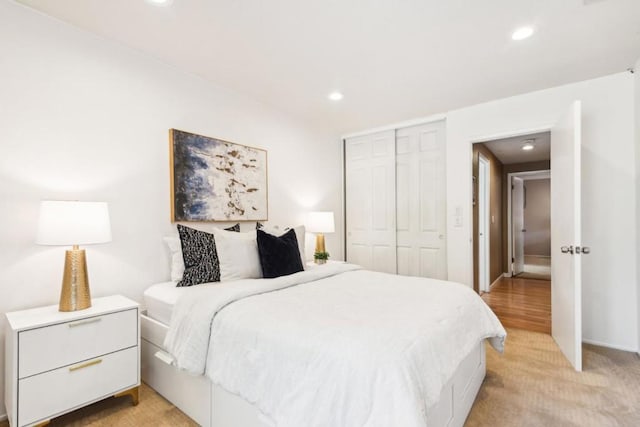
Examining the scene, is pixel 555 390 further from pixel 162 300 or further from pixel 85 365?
pixel 85 365

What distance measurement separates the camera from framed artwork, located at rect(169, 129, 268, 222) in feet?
8.50

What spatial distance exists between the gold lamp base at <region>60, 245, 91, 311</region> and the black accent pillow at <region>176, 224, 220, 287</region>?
0.56 meters

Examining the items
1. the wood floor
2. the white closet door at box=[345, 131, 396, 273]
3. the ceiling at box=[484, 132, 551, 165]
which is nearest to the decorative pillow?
the white closet door at box=[345, 131, 396, 273]

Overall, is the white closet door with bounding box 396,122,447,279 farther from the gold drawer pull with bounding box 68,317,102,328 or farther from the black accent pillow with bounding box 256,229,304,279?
the gold drawer pull with bounding box 68,317,102,328

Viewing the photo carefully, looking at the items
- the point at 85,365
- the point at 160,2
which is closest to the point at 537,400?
the point at 85,365

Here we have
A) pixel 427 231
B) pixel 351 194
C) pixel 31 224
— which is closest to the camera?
pixel 31 224

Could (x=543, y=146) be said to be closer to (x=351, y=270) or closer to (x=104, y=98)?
(x=351, y=270)

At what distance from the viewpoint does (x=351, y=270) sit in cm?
278

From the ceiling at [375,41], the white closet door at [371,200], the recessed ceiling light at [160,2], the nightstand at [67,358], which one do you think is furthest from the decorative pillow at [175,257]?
the white closet door at [371,200]

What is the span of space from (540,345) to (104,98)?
164 inches

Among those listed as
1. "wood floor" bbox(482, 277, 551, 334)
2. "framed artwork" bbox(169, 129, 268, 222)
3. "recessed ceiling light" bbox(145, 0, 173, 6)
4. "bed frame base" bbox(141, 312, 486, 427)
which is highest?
"recessed ceiling light" bbox(145, 0, 173, 6)

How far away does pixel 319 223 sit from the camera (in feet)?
12.3

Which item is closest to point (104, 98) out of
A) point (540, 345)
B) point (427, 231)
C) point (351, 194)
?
point (351, 194)

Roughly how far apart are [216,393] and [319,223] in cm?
233
